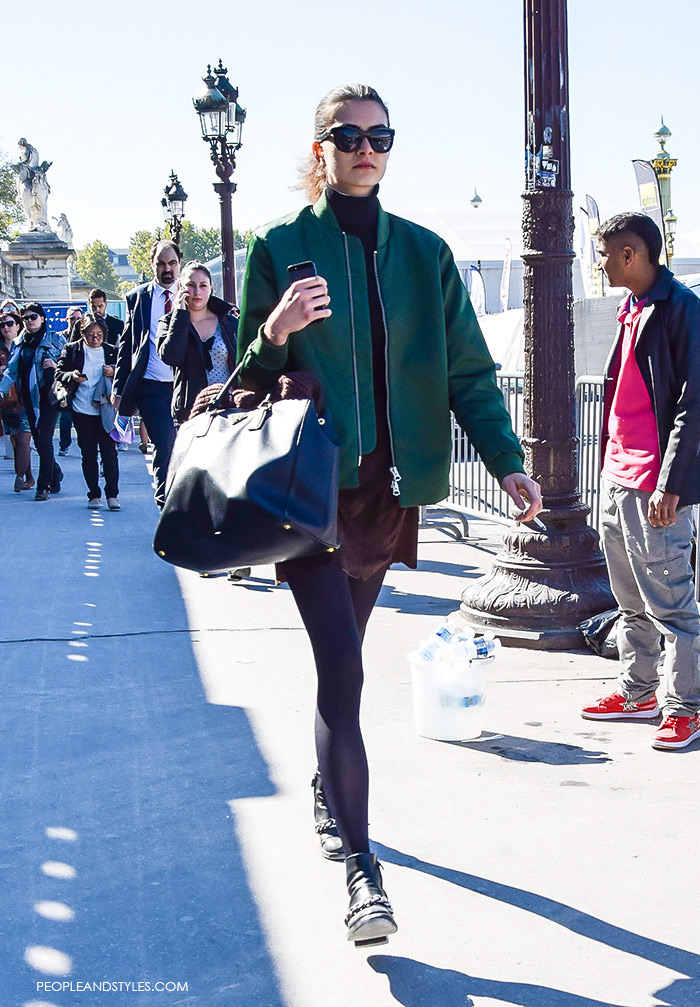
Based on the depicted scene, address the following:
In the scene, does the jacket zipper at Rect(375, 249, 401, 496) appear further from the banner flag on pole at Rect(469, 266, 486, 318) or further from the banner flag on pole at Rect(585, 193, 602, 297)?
the banner flag on pole at Rect(469, 266, 486, 318)

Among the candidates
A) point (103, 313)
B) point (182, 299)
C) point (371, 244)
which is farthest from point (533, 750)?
point (103, 313)

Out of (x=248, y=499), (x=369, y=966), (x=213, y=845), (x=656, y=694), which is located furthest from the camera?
(x=656, y=694)

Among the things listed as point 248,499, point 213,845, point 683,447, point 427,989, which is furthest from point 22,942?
point 683,447

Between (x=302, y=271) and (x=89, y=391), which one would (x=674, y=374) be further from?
(x=89, y=391)

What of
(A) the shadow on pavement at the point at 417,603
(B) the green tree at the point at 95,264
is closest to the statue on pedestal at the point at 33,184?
(A) the shadow on pavement at the point at 417,603

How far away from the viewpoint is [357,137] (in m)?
3.10

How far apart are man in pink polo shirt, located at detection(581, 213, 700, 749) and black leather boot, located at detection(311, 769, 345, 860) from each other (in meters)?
1.40

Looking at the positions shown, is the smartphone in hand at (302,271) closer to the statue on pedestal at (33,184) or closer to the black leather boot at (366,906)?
the black leather boot at (366,906)

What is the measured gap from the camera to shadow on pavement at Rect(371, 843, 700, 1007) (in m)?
2.78

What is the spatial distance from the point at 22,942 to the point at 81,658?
2.92m

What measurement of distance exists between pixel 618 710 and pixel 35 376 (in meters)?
10.2

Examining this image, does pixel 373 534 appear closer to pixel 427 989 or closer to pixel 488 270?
pixel 427 989

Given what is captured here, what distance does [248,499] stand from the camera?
9.09ft

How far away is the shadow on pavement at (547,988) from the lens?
9.11 ft
